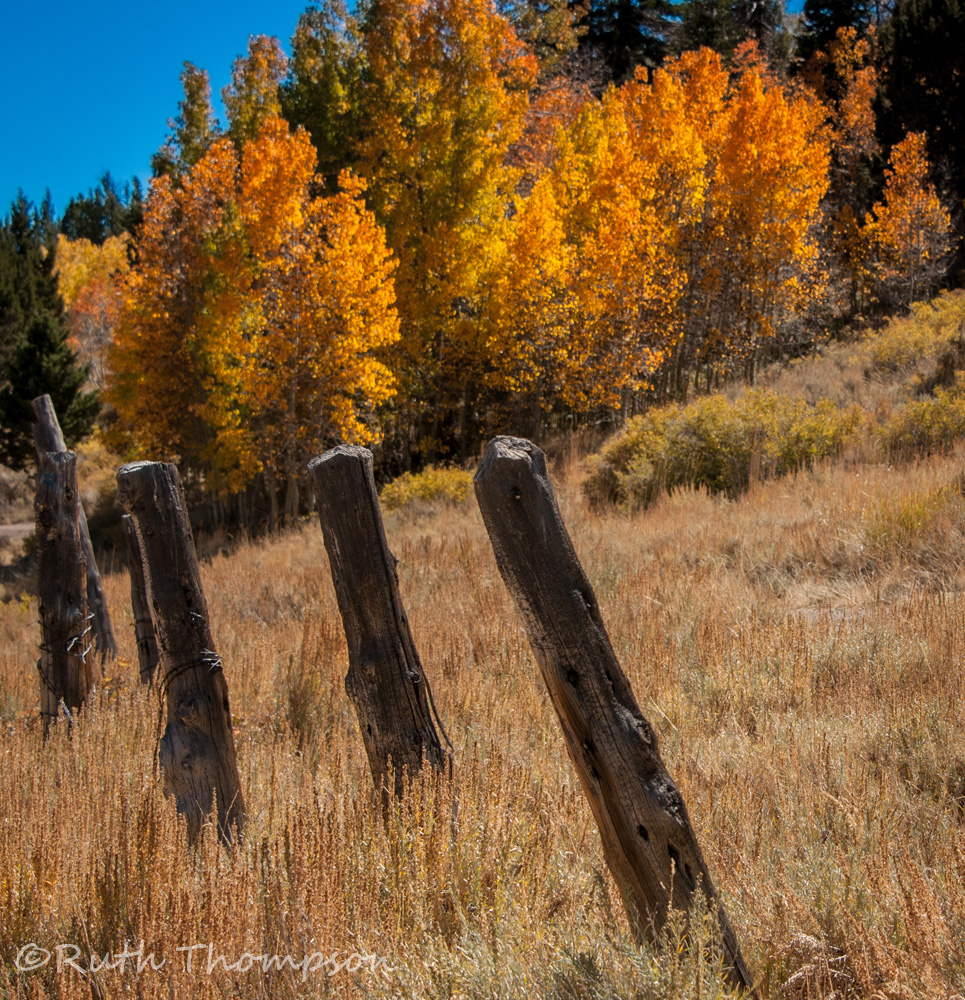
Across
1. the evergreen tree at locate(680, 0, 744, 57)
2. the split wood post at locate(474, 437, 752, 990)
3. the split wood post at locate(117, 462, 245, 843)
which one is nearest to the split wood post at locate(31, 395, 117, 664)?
the split wood post at locate(117, 462, 245, 843)

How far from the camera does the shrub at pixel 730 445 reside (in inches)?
404

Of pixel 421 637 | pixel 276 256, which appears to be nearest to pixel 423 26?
pixel 276 256

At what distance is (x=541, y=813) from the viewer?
2682 mm

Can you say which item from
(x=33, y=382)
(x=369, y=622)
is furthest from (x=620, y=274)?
(x=33, y=382)

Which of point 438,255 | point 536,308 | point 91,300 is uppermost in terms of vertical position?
point 91,300

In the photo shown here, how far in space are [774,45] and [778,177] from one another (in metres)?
26.2

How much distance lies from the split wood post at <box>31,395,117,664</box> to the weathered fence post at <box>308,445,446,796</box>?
12.6 ft

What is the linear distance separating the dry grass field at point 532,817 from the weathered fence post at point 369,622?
0.21 m

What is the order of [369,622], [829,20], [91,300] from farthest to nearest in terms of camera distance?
[91,300], [829,20], [369,622]

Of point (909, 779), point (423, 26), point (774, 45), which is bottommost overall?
point (909, 779)

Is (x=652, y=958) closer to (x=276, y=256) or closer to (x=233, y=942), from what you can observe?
(x=233, y=942)

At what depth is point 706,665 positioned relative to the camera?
176 inches

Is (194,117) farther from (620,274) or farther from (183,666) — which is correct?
(183,666)

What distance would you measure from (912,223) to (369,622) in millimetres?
28206
